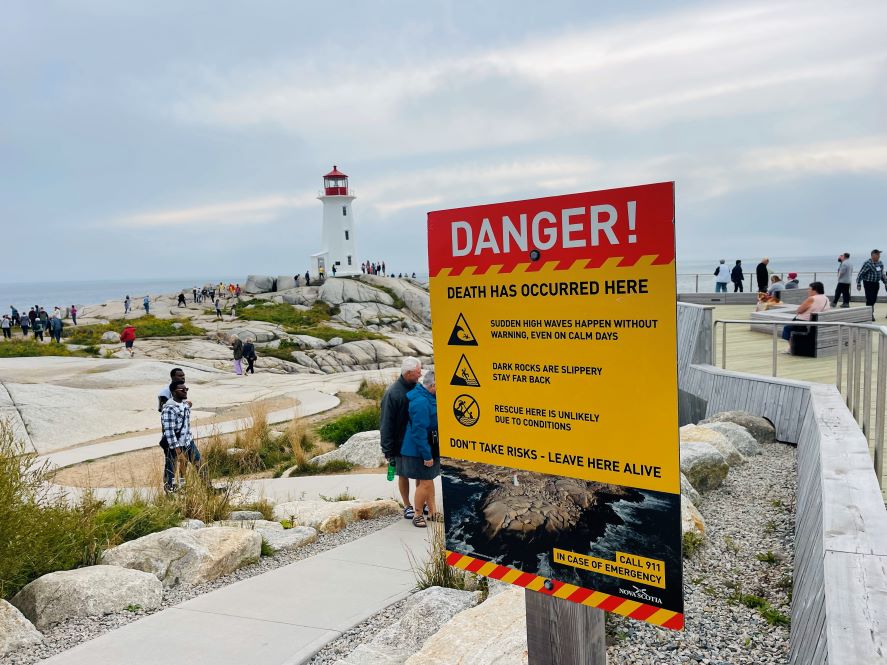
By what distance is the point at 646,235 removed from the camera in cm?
252

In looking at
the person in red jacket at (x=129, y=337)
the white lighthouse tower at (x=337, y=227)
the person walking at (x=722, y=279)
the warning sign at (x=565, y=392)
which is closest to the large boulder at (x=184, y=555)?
the warning sign at (x=565, y=392)

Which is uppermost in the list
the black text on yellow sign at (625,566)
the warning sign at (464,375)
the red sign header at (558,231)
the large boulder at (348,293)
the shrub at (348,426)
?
the large boulder at (348,293)

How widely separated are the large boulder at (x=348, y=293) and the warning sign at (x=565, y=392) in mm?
57107

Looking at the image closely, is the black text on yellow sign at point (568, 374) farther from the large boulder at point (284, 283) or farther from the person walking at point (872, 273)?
the large boulder at point (284, 283)

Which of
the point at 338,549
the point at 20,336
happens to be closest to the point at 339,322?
the point at 20,336

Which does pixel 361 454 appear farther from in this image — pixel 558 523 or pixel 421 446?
pixel 558 523

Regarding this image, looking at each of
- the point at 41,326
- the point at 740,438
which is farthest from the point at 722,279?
the point at 41,326

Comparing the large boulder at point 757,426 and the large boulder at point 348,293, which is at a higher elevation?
the large boulder at point 348,293

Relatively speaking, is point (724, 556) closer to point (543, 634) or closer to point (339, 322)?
point (543, 634)

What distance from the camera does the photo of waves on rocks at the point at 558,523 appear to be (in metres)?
2.56

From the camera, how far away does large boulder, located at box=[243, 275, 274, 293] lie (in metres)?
65.8

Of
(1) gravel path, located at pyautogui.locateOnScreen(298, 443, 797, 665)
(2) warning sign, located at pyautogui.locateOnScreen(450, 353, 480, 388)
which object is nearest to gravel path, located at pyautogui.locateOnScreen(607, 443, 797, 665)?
(1) gravel path, located at pyautogui.locateOnScreen(298, 443, 797, 665)

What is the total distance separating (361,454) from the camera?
12312 millimetres

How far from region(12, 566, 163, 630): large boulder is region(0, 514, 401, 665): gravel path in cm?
7
